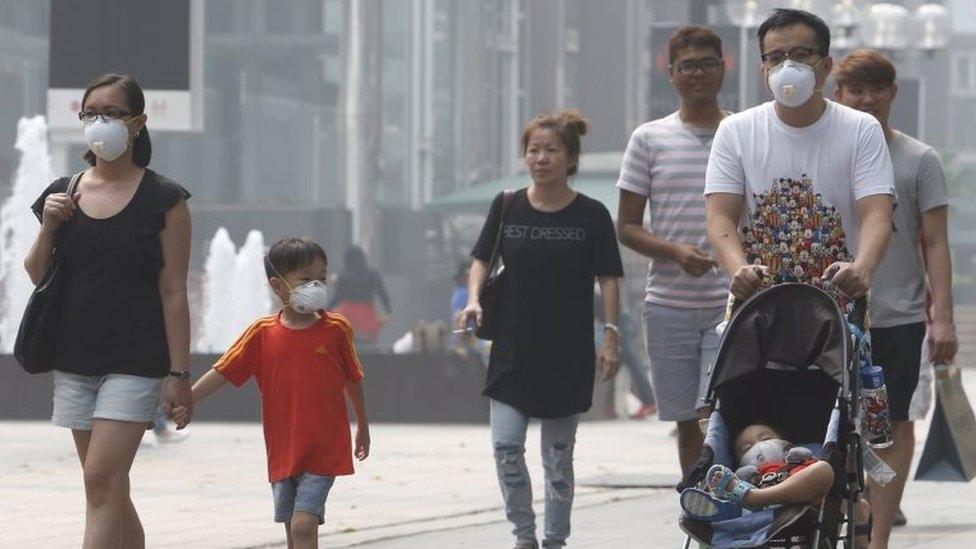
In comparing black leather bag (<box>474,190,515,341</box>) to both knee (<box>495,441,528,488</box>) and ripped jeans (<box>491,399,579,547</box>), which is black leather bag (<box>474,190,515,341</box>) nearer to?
ripped jeans (<box>491,399,579,547</box>)

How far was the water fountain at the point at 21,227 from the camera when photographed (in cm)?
2364

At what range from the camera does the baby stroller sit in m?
6.33

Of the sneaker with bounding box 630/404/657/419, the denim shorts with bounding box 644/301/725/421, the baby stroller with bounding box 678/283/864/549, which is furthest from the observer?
the sneaker with bounding box 630/404/657/419

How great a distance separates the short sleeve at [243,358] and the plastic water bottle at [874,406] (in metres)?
1.82

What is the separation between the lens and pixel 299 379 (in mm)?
7395

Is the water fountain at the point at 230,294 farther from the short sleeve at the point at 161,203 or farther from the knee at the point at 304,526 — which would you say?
the short sleeve at the point at 161,203

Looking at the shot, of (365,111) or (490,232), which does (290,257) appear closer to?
(490,232)

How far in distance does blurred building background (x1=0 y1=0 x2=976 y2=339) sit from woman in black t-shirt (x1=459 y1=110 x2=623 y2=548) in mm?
30527

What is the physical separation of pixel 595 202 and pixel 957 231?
90396 mm

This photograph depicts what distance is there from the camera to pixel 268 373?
7445 mm

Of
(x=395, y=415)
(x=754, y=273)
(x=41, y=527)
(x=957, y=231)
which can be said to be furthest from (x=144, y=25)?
(x=957, y=231)

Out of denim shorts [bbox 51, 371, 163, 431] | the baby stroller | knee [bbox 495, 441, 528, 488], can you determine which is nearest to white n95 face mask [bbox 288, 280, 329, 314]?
denim shorts [bbox 51, 371, 163, 431]

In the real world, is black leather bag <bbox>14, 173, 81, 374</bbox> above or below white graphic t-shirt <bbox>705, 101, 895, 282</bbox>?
below

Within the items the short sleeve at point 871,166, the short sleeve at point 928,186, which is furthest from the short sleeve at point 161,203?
the short sleeve at point 928,186
